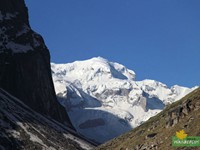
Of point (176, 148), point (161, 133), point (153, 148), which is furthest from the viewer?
point (161, 133)

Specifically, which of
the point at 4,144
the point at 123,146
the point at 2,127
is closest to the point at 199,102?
the point at 123,146

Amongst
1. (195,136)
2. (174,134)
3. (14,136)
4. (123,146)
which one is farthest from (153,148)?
(14,136)

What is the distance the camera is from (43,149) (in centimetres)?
19950

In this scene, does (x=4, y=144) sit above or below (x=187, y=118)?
below

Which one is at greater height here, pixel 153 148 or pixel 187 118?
pixel 187 118

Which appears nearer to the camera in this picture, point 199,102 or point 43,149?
point 199,102

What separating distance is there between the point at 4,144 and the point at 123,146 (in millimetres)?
62096

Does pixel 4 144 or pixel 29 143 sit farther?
pixel 29 143

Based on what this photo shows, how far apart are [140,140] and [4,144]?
73008mm

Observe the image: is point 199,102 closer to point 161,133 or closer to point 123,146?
point 161,133

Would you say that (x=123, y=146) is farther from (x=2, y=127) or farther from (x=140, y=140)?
(x=2, y=127)

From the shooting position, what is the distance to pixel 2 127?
199625 millimetres

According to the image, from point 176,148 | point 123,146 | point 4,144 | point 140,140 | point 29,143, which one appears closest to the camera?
point 176,148

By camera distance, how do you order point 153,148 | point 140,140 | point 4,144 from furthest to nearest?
point 4,144
point 140,140
point 153,148
